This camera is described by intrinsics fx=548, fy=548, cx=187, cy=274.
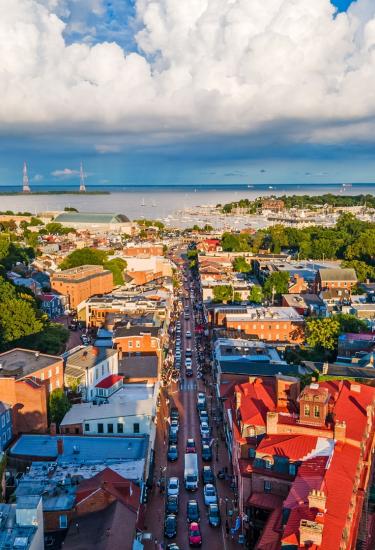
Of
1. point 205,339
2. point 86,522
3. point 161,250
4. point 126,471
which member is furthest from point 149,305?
point 161,250

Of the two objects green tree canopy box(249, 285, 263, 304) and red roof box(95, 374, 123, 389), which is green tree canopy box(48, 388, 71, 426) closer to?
red roof box(95, 374, 123, 389)

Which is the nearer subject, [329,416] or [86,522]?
[86,522]

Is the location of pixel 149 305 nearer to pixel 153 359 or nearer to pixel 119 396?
pixel 153 359

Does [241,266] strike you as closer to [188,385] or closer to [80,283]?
[80,283]

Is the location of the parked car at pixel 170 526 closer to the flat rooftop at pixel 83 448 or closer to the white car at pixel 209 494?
the white car at pixel 209 494

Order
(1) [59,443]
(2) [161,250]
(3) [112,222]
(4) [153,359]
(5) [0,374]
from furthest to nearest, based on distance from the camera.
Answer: (3) [112,222] < (2) [161,250] < (4) [153,359] < (5) [0,374] < (1) [59,443]

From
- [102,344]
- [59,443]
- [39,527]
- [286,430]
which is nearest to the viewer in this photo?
[39,527]
